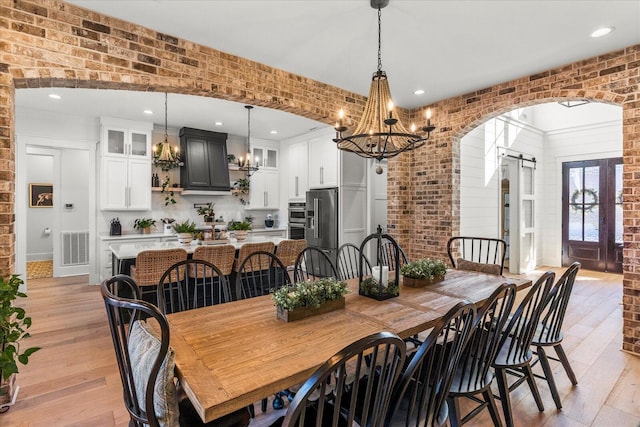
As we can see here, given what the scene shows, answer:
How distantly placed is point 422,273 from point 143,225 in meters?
4.92

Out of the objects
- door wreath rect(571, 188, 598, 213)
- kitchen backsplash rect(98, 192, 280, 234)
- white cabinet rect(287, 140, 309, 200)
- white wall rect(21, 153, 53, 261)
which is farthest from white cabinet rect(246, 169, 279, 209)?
door wreath rect(571, 188, 598, 213)

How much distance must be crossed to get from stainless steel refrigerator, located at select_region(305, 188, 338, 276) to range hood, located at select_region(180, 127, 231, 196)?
5.57 ft

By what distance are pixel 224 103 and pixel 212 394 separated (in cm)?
427

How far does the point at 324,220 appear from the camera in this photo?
588cm

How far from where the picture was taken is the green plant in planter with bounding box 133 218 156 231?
223 inches

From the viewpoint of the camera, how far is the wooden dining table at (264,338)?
45.5 inches

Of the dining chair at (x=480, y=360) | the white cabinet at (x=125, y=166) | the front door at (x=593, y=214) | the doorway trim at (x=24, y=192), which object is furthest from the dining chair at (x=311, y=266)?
the front door at (x=593, y=214)

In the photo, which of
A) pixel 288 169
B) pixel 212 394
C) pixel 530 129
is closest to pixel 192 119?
pixel 288 169

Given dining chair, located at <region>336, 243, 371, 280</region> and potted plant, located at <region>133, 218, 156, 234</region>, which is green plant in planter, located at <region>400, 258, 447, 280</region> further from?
potted plant, located at <region>133, 218, 156, 234</region>

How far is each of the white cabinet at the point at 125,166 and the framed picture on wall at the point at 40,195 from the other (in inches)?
115

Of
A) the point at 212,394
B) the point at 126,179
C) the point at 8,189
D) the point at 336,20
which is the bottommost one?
the point at 212,394

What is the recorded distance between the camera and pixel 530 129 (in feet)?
21.4

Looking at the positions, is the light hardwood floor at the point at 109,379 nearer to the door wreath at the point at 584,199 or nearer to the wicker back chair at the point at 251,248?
the wicker back chair at the point at 251,248

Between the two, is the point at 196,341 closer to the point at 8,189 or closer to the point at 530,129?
the point at 8,189
